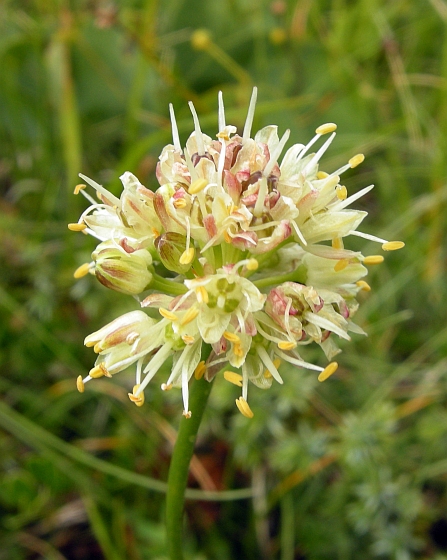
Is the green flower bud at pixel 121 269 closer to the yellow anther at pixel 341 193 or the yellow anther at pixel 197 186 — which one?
the yellow anther at pixel 197 186

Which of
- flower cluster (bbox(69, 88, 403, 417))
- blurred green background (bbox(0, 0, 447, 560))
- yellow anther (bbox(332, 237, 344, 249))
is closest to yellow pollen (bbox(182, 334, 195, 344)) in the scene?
flower cluster (bbox(69, 88, 403, 417))

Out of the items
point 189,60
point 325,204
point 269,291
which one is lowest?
point 269,291

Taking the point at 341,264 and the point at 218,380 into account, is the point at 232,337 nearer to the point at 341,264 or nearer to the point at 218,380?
the point at 341,264

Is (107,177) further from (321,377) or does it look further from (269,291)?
(321,377)

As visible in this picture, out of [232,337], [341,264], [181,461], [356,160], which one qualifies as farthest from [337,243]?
[181,461]

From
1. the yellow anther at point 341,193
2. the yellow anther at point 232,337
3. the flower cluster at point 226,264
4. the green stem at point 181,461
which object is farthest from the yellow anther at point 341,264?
the green stem at point 181,461

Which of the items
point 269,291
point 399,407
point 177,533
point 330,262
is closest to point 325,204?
point 330,262
